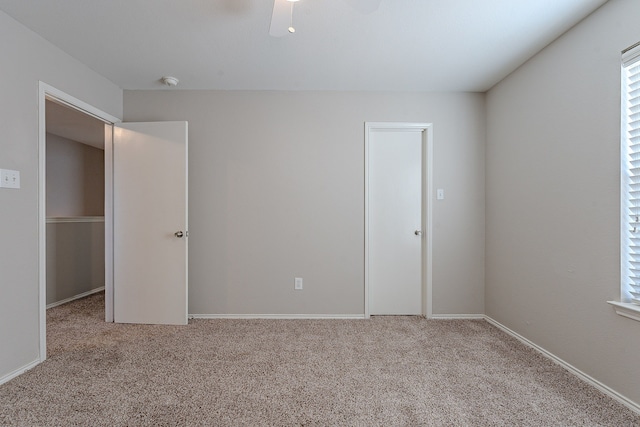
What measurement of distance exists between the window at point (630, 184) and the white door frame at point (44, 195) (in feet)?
12.5

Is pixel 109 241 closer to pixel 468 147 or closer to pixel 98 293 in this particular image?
pixel 98 293

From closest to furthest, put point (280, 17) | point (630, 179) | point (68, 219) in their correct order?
1. point (280, 17)
2. point (630, 179)
3. point (68, 219)

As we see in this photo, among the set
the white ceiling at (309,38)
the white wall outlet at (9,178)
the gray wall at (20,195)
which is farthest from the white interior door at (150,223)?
the white wall outlet at (9,178)

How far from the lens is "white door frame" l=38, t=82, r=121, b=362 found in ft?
7.33

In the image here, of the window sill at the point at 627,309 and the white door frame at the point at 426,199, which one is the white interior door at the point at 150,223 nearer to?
the white door frame at the point at 426,199

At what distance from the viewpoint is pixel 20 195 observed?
2102 mm

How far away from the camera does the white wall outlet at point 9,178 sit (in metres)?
1.96

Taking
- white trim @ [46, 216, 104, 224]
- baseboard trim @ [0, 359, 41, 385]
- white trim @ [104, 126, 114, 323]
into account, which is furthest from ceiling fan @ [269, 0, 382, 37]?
white trim @ [46, 216, 104, 224]

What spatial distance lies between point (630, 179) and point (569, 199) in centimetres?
38

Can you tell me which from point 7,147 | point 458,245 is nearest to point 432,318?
point 458,245

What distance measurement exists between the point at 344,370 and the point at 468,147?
2.53 metres

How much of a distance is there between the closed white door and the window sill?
5.46 ft

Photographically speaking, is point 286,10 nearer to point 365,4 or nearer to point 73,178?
point 365,4

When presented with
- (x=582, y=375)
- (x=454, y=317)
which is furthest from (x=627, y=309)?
(x=454, y=317)
